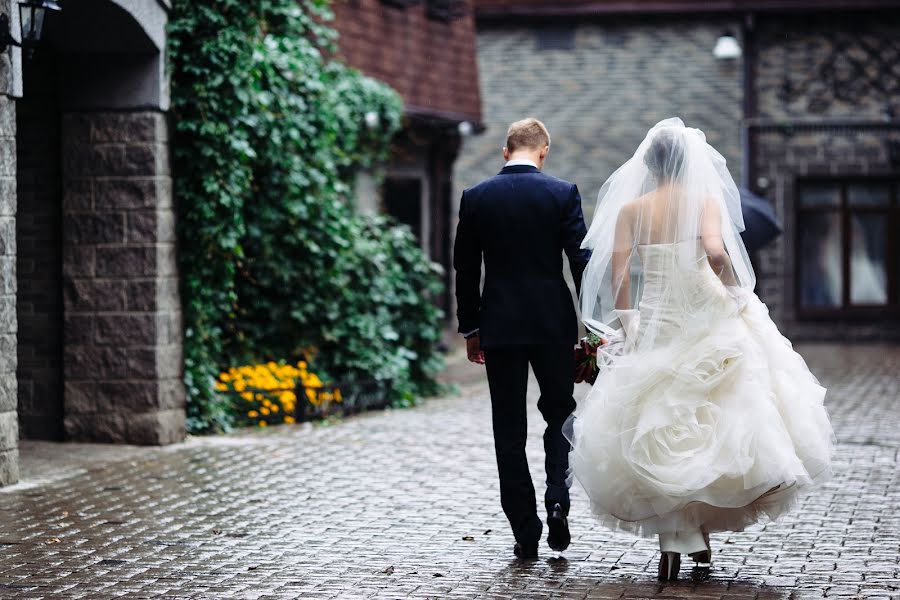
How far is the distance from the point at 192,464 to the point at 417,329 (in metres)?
4.68

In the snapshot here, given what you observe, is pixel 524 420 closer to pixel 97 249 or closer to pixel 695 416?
pixel 695 416

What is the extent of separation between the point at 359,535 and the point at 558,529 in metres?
1.09

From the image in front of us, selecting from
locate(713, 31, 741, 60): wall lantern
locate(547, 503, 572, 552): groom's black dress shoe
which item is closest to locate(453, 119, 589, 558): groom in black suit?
locate(547, 503, 572, 552): groom's black dress shoe

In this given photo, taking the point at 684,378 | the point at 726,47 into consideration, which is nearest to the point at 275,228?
the point at 684,378

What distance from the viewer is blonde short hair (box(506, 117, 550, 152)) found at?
6574 millimetres

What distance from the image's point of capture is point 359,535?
23.0 feet

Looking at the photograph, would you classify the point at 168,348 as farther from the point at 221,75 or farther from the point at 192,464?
the point at 221,75

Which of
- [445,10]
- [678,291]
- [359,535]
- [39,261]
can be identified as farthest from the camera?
[445,10]

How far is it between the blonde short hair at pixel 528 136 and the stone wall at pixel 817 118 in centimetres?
1710

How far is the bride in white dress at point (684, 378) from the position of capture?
5875mm

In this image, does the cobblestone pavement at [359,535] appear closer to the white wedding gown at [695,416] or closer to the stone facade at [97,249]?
the white wedding gown at [695,416]

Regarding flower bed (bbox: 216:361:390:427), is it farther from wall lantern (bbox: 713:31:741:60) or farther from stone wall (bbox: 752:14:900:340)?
stone wall (bbox: 752:14:900:340)

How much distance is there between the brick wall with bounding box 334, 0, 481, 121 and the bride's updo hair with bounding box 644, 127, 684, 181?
10.9 m

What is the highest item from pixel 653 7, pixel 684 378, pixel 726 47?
pixel 653 7
